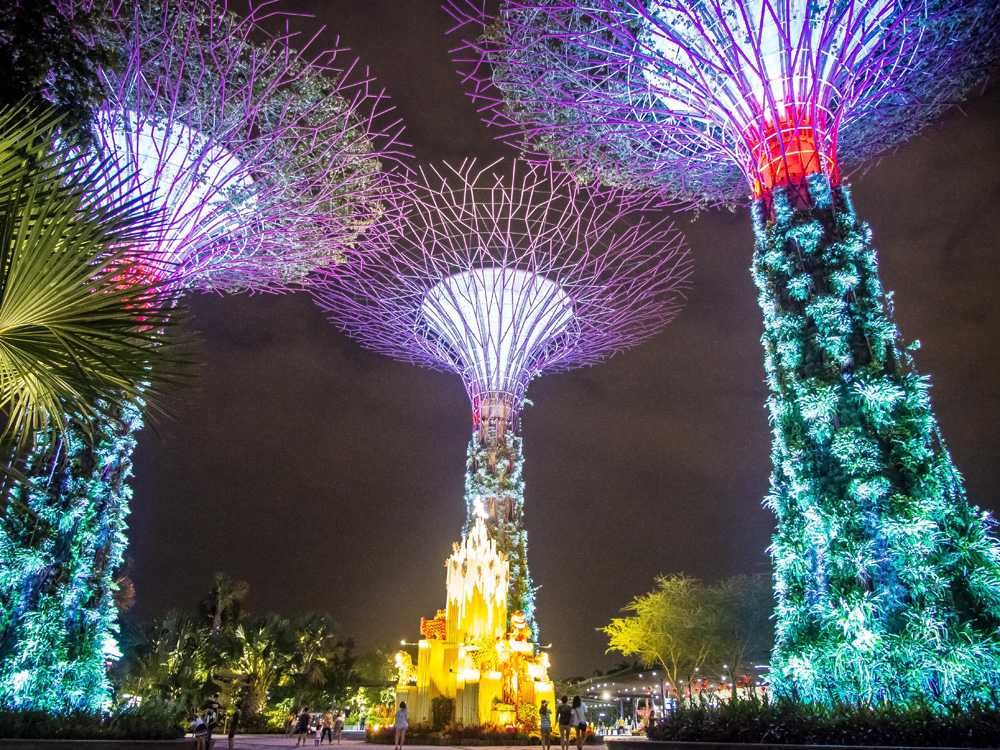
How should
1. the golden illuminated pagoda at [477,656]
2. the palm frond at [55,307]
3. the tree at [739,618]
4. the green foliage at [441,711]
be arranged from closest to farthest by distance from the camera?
the palm frond at [55,307] → the green foliage at [441,711] → the golden illuminated pagoda at [477,656] → the tree at [739,618]

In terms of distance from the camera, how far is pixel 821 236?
14.4 m

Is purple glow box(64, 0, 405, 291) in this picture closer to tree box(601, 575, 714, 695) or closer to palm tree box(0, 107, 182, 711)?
palm tree box(0, 107, 182, 711)

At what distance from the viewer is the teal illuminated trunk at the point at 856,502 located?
10.9 metres

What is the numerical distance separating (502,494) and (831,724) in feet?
79.8

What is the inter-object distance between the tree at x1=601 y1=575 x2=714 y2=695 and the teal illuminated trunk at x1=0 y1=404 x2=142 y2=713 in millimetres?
29900

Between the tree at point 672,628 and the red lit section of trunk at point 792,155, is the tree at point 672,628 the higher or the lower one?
the lower one

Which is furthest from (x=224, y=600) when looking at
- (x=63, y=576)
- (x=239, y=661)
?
(x=63, y=576)

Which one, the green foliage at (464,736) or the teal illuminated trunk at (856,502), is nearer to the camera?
the teal illuminated trunk at (856,502)

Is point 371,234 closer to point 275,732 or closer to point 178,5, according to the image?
point 178,5

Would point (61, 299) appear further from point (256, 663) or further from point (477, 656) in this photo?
point (256, 663)

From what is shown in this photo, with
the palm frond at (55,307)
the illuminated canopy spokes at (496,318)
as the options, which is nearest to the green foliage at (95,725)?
the palm frond at (55,307)

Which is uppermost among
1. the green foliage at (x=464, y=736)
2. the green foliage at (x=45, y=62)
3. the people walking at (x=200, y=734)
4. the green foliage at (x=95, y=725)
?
the green foliage at (x=45, y=62)

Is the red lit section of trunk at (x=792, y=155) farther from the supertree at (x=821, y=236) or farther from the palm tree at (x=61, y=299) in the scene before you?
the palm tree at (x=61, y=299)

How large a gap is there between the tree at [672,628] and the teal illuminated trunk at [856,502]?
1076 inches
